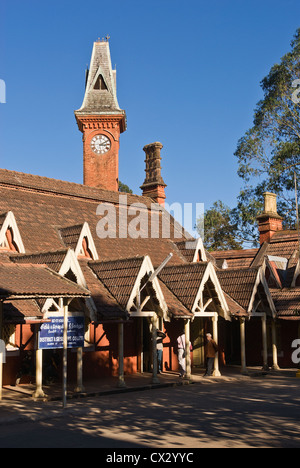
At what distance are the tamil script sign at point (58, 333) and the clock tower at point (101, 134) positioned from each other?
1095 inches

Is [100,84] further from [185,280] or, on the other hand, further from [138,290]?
[138,290]

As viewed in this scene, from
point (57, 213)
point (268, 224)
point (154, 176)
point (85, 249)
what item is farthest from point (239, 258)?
point (85, 249)

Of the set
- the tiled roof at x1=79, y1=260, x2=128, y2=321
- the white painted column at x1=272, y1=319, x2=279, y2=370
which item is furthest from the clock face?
the tiled roof at x1=79, y1=260, x2=128, y2=321

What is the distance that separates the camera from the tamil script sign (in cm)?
1441

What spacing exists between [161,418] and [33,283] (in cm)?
439

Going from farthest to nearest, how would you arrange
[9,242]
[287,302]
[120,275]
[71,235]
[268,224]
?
[268,224], [287,302], [71,235], [9,242], [120,275]

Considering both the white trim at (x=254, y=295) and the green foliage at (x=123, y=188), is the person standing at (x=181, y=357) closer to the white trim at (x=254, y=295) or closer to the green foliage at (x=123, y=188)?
the white trim at (x=254, y=295)

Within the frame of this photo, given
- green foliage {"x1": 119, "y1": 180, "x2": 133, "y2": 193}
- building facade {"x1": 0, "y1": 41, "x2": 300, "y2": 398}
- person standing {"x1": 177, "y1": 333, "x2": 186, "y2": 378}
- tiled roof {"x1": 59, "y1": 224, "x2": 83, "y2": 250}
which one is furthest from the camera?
green foliage {"x1": 119, "y1": 180, "x2": 133, "y2": 193}

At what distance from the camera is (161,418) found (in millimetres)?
12500

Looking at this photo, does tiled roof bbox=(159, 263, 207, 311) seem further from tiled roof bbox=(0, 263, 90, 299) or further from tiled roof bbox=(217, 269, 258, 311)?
tiled roof bbox=(0, 263, 90, 299)

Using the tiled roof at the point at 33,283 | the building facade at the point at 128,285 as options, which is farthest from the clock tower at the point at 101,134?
the tiled roof at the point at 33,283

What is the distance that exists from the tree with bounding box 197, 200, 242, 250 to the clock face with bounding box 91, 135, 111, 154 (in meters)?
11.7
